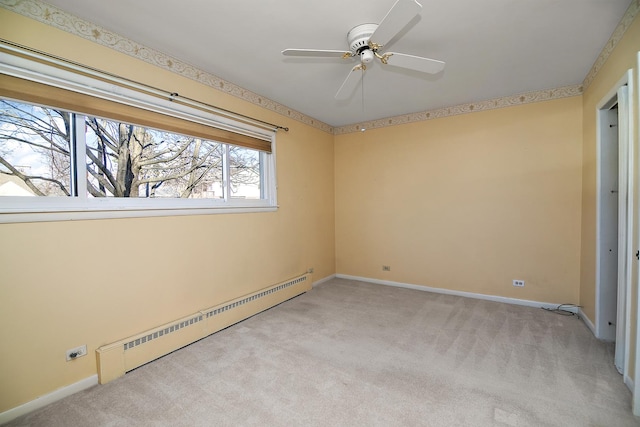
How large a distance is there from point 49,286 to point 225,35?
A: 2175mm

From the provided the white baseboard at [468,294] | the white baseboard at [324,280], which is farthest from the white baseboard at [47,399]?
the white baseboard at [468,294]

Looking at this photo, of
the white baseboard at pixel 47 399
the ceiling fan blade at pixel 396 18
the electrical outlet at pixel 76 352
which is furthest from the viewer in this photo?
the electrical outlet at pixel 76 352

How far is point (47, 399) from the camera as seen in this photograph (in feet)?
5.90

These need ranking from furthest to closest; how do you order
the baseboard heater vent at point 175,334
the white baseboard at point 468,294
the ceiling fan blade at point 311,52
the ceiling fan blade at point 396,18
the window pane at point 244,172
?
the white baseboard at point 468,294 → the window pane at point 244,172 → the baseboard heater vent at point 175,334 → the ceiling fan blade at point 311,52 → the ceiling fan blade at point 396,18

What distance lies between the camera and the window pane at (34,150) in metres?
1.76

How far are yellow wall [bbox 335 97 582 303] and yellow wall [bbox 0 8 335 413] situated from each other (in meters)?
1.79

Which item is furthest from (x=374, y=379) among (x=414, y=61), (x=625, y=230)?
(x=414, y=61)

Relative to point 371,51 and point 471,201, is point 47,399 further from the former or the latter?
point 471,201

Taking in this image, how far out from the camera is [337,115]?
162 inches

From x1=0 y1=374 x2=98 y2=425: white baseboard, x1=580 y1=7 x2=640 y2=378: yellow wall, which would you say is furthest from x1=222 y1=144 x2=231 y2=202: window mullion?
x1=580 y1=7 x2=640 y2=378: yellow wall

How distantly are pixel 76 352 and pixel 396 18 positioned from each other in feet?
9.75

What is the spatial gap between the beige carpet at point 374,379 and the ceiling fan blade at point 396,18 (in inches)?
89.7

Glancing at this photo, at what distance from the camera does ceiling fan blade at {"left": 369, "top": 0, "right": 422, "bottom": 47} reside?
1.37 m

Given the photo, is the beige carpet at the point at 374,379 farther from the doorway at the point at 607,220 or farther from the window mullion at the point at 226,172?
the window mullion at the point at 226,172
